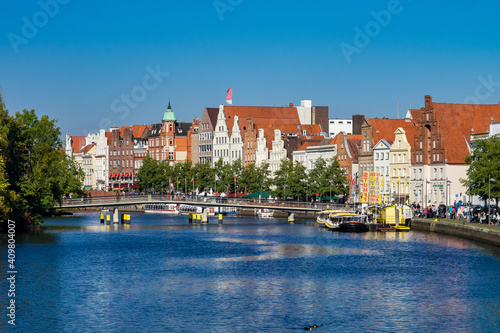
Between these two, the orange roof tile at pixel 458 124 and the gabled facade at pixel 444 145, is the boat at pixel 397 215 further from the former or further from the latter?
the orange roof tile at pixel 458 124

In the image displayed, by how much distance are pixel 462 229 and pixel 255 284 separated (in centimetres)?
3161

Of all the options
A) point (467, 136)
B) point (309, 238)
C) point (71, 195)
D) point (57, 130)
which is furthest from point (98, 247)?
point (71, 195)

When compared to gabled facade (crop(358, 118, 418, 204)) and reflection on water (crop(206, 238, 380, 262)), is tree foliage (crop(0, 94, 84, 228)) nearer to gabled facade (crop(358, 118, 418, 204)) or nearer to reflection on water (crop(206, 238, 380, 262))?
reflection on water (crop(206, 238, 380, 262))

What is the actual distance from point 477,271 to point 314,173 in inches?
3026

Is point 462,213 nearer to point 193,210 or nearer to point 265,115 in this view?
point 193,210

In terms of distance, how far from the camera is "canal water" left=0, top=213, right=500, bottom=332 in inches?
1777

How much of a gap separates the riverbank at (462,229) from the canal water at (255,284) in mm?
911

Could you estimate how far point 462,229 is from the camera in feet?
274

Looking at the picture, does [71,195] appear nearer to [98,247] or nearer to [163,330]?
[98,247]

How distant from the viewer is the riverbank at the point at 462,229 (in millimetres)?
74750

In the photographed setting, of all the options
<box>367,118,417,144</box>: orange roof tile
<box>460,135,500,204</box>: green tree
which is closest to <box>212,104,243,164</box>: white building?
<box>367,118,417,144</box>: orange roof tile

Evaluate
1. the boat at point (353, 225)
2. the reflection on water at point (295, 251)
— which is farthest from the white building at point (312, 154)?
the reflection on water at point (295, 251)

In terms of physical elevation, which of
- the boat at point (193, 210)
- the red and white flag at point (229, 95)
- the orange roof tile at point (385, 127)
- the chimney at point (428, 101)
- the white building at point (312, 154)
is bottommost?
the boat at point (193, 210)

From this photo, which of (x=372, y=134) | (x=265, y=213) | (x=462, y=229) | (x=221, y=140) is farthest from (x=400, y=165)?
(x=221, y=140)
